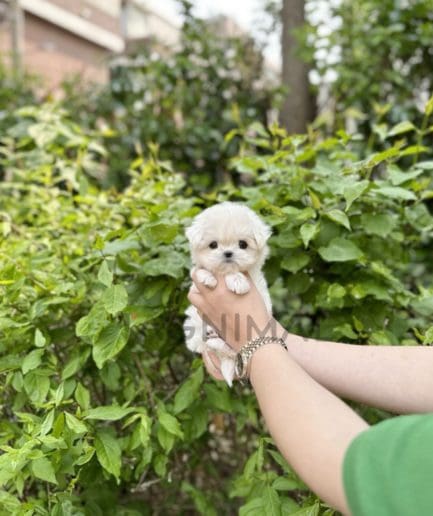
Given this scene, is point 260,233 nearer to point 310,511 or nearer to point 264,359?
point 264,359

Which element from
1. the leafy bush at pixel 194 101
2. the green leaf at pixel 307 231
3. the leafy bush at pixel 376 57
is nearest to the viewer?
the green leaf at pixel 307 231

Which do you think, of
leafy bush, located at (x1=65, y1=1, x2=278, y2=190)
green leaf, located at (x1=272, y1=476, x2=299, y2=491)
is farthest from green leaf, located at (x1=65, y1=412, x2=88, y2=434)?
leafy bush, located at (x1=65, y1=1, x2=278, y2=190)

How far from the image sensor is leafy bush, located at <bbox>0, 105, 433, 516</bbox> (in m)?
1.22

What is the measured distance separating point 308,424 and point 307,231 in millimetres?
562

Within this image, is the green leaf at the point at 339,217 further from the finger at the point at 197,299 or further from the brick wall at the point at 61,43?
the brick wall at the point at 61,43

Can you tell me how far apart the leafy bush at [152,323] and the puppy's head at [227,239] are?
0.15m

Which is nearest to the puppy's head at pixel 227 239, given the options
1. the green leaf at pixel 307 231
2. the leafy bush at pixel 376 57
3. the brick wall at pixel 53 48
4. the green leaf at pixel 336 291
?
the green leaf at pixel 307 231

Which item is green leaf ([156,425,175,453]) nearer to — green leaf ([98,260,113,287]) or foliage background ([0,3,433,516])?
foliage background ([0,3,433,516])

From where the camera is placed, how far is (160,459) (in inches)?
52.4

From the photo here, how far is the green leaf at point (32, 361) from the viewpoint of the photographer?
1.23 meters

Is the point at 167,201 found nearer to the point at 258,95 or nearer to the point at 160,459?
the point at 160,459

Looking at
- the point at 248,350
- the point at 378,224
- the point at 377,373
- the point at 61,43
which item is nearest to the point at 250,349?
the point at 248,350

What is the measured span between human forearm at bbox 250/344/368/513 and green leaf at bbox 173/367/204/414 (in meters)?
0.41

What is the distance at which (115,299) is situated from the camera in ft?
4.13
